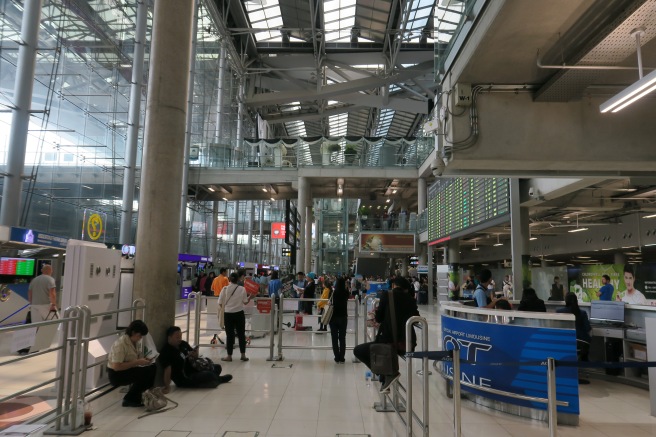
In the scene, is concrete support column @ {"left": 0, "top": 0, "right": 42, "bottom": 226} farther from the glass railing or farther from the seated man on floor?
the glass railing

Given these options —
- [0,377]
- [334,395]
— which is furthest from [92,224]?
[334,395]

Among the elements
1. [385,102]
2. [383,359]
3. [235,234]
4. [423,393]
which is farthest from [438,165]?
[235,234]

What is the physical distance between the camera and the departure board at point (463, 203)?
11289mm

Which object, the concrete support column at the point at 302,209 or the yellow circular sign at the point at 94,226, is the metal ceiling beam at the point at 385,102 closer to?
the concrete support column at the point at 302,209

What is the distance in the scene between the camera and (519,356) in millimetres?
4992

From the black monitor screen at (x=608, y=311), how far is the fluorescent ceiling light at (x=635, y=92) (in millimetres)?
4118

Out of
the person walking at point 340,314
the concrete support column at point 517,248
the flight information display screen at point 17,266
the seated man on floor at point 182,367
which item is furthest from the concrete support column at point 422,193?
the seated man on floor at point 182,367

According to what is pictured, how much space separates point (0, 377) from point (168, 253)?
2.77 meters

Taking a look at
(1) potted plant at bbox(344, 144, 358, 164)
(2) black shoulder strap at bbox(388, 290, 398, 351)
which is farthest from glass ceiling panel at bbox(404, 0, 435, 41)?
(2) black shoulder strap at bbox(388, 290, 398, 351)

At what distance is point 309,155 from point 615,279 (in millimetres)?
16888

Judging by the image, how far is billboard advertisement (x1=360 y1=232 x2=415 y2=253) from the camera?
972 inches

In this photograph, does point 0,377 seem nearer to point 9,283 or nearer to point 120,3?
point 9,283

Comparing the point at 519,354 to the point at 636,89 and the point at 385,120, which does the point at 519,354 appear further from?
the point at 385,120

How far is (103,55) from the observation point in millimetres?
19484
